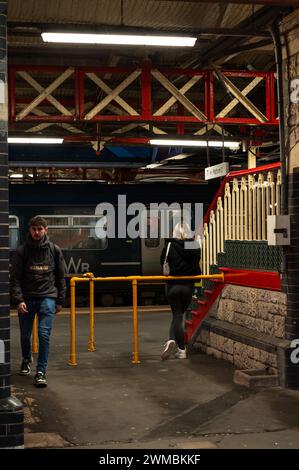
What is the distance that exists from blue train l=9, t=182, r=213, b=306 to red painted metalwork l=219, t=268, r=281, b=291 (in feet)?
28.4

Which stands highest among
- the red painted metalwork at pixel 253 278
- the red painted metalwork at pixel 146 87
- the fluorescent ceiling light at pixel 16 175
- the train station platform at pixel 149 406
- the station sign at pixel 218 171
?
the red painted metalwork at pixel 146 87

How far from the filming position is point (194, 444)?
5781 millimetres

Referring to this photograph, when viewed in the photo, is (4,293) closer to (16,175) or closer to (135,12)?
(135,12)

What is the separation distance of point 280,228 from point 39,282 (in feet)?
9.53

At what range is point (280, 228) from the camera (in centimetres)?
805

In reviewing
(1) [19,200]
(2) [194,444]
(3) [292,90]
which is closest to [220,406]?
(2) [194,444]

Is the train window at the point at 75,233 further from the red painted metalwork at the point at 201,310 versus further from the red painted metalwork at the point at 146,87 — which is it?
the red painted metalwork at the point at 201,310

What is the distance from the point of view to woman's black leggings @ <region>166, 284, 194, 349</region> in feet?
32.3

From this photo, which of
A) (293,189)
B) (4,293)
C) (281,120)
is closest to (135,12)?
(281,120)

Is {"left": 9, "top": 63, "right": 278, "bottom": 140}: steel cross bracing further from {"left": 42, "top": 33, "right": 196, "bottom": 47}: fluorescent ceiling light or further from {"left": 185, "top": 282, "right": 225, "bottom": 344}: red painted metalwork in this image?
{"left": 42, "top": 33, "right": 196, "bottom": 47}: fluorescent ceiling light

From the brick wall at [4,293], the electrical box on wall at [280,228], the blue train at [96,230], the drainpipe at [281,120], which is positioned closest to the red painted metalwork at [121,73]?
the drainpipe at [281,120]

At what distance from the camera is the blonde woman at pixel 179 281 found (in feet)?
32.4

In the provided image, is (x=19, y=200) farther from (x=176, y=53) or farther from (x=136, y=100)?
(x=176, y=53)

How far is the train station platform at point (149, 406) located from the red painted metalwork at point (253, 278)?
1157 mm
